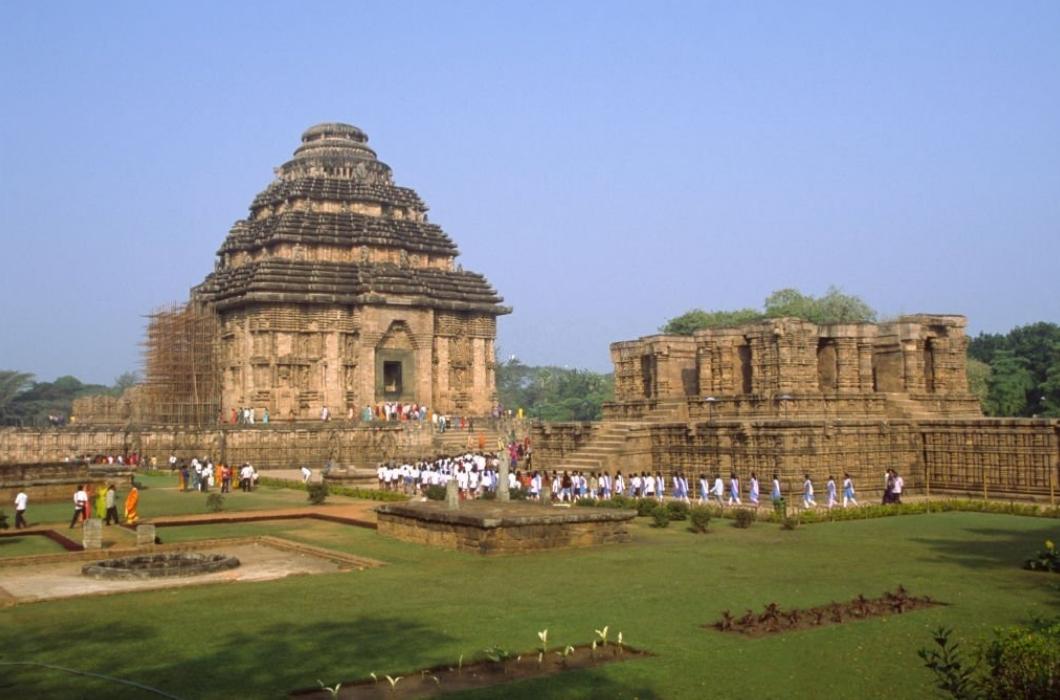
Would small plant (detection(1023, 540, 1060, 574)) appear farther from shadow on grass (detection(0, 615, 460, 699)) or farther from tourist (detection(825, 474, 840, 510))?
tourist (detection(825, 474, 840, 510))

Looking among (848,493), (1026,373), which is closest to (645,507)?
→ (848,493)

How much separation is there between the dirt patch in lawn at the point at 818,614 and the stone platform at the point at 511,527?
19.0ft

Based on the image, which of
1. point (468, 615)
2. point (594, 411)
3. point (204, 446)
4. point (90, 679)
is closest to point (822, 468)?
point (468, 615)

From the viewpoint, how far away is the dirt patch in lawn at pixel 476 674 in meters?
8.47

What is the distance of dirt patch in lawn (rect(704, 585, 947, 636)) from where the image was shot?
10.5m

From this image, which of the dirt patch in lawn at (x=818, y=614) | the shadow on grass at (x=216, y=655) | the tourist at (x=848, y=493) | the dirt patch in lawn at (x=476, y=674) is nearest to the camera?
the dirt patch in lawn at (x=476, y=674)

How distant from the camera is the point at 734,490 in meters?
25.3

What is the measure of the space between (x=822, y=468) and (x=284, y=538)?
44.6 feet

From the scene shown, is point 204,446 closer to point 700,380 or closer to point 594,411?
point 700,380

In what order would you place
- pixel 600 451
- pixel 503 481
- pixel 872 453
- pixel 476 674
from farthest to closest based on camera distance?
pixel 600 451, pixel 872 453, pixel 503 481, pixel 476 674

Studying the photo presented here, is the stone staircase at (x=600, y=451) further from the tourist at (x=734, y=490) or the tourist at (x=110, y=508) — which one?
the tourist at (x=110, y=508)

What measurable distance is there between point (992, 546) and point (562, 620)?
9185mm

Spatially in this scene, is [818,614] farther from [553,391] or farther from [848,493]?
[553,391]

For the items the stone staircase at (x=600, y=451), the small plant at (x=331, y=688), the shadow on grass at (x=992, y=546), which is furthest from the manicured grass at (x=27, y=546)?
the shadow on grass at (x=992, y=546)
